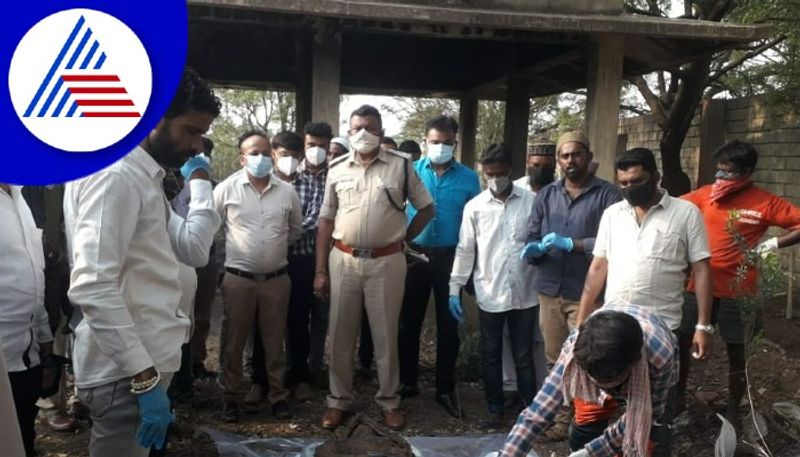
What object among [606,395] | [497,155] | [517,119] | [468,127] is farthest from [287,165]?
[468,127]

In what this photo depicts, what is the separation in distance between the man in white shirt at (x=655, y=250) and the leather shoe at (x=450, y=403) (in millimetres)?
1413

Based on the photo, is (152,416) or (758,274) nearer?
(152,416)

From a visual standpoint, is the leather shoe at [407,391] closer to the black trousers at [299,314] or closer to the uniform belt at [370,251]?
the black trousers at [299,314]

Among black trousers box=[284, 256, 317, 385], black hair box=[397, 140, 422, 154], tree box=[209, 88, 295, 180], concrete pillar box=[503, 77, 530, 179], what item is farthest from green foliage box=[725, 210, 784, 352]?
tree box=[209, 88, 295, 180]

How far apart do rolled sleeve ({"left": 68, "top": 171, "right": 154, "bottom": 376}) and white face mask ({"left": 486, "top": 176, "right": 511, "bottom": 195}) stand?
2756mm

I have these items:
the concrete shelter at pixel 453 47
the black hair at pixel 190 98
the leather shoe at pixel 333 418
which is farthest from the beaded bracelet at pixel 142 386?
the concrete shelter at pixel 453 47

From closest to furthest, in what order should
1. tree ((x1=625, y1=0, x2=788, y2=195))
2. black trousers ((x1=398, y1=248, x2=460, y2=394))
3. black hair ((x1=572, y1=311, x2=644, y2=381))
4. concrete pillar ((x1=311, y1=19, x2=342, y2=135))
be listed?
black hair ((x1=572, y1=311, x2=644, y2=381)), black trousers ((x1=398, y1=248, x2=460, y2=394)), concrete pillar ((x1=311, y1=19, x2=342, y2=135)), tree ((x1=625, y1=0, x2=788, y2=195))

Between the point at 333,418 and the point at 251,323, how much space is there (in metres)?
0.79

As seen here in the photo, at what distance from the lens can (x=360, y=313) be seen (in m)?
4.11

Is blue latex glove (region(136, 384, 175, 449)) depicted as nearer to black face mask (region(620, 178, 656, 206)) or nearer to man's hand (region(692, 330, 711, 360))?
black face mask (region(620, 178, 656, 206))

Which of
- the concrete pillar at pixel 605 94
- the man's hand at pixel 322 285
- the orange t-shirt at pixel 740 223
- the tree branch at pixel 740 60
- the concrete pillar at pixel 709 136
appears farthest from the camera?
the tree branch at pixel 740 60

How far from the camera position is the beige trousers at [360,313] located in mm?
3994

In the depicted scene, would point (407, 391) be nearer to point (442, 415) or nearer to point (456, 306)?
point (442, 415)

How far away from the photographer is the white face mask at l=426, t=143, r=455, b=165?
4.51 meters
